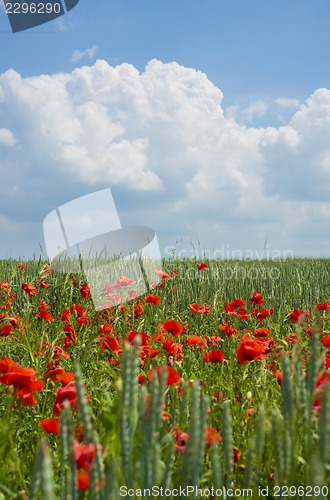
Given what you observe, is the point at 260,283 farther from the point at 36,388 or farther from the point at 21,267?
the point at 36,388

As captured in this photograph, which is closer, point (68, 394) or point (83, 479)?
point (83, 479)

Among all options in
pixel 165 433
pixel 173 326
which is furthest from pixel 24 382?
pixel 173 326

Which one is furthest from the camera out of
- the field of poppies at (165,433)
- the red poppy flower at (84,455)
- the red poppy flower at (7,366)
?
the red poppy flower at (7,366)

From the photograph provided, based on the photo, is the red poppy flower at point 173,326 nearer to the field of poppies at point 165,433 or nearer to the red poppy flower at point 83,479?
the field of poppies at point 165,433

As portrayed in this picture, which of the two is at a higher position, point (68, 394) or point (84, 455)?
point (68, 394)

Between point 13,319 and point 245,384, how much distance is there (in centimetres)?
151

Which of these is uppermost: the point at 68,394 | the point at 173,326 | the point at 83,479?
the point at 173,326

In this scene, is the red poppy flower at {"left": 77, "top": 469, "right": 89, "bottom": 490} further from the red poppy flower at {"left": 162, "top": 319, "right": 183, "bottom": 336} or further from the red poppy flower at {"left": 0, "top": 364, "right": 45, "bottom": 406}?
the red poppy flower at {"left": 162, "top": 319, "right": 183, "bottom": 336}

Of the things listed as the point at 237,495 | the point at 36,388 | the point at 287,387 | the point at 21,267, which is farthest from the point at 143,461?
the point at 21,267

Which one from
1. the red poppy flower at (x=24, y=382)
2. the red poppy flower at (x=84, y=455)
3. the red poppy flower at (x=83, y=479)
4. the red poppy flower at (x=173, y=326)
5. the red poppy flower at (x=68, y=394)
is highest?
the red poppy flower at (x=173, y=326)

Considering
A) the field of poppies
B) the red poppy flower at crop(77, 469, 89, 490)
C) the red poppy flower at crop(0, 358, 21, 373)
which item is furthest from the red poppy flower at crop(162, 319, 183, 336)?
the red poppy flower at crop(77, 469, 89, 490)

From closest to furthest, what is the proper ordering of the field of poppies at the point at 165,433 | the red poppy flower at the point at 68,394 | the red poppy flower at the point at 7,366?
the field of poppies at the point at 165,433 → the red poppy flower at the point at 68,394 → the red poppy flower at the point at 7,366

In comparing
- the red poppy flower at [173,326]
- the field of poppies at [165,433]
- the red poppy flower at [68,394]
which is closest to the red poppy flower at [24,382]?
the field of poppies at [165,433]

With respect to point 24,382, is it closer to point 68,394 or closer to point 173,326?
point 68,394
